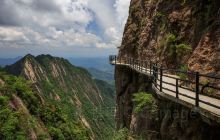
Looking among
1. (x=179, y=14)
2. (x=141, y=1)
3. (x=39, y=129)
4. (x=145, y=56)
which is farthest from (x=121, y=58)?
(x=39, y=129)

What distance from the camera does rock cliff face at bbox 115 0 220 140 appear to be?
2125 cm

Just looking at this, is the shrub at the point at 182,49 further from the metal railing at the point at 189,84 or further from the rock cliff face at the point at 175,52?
the metal railing at the point at 189,84

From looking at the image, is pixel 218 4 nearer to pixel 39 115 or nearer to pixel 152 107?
pixel 152 107

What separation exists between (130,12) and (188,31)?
74.1 feet

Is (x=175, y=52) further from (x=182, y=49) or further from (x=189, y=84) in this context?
(x=189, y=84)

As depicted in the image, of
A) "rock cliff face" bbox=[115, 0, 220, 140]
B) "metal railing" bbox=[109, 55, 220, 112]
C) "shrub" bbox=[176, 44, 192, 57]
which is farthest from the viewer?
"shrub" bbox=[176, 44, 192, 57]

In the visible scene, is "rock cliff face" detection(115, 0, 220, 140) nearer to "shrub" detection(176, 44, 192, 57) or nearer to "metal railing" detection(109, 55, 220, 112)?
"shrub" detection(176, 44, 192, 57)

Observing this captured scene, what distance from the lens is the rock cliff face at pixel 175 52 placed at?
21.2 m

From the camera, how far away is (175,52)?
29.0 metres

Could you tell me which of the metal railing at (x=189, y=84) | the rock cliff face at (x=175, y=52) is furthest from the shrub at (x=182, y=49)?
the metal railing at (x=189, y=84)

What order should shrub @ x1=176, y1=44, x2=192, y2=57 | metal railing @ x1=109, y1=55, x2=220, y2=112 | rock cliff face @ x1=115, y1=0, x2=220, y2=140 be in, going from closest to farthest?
metal railing @ x1=109, y1=55, x2=220, y2=112 → rock cliff face @ x1=115, y1=0, x2=220, y2=140 → shrub @ x1=176, y1=44, x2=192, y2=57

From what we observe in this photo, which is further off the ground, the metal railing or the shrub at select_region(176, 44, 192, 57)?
the shrub at select_region(176, 44, 192, 57)

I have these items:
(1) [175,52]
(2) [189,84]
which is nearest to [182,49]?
(1) [175,52]

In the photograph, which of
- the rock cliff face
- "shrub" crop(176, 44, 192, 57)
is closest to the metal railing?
the rock cliff face
